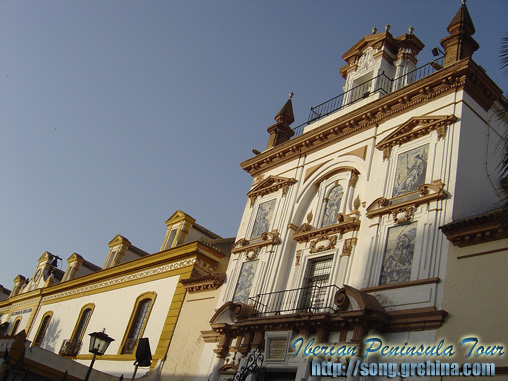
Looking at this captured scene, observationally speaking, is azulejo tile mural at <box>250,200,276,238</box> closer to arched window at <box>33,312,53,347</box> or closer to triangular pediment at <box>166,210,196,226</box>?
triangular pediment at <box>166,210,196,226</box>

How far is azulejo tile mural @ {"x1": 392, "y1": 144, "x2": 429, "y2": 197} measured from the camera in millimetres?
14312

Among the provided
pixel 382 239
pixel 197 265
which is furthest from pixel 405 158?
pixel 197 265

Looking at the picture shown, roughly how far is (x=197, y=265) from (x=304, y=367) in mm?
8472

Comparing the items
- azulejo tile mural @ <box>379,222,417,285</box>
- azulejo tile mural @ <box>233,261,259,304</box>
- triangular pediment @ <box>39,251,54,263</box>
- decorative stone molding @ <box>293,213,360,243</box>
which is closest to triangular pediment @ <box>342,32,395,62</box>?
decorative stone molding @ <box>293,213,360,243</box>

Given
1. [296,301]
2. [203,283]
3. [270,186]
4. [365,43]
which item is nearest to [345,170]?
[270,186]

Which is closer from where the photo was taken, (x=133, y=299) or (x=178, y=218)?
(x=133, y=299)

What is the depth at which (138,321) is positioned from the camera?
22562mm

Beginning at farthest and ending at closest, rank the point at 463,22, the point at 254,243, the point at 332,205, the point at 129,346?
the point at 129,346
the point at 254,243
the point at 332,205
the point at 463,22

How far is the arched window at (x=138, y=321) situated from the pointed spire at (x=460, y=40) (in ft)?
46.7

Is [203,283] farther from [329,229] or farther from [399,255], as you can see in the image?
[399,255]

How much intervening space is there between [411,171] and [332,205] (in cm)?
311

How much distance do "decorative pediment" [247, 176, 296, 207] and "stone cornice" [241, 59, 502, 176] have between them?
0.76 metres

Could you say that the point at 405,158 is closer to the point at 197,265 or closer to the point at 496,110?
the point at 496,110

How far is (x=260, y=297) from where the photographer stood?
1702 cm
